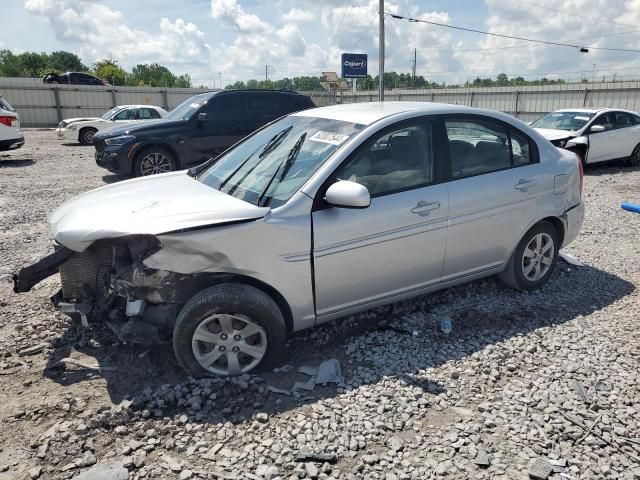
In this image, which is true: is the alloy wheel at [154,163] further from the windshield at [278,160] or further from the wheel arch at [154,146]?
the windshield at [278,160]

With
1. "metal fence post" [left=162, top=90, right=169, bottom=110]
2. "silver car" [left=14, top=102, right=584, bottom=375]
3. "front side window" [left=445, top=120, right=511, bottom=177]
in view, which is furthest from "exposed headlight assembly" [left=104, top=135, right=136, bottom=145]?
"metal fence post" [left=162, top=90, right=169, bottom=110]

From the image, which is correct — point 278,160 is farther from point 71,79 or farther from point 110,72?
point 110,72

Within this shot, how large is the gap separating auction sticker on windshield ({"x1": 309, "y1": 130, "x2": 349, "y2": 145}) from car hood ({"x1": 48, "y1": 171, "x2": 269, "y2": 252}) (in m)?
0.80

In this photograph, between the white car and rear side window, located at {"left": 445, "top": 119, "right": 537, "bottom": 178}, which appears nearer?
rear side window, located at {"left": 445, "top": 119, "right": 537, "bottom": 178}

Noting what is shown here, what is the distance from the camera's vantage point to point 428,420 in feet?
9.90

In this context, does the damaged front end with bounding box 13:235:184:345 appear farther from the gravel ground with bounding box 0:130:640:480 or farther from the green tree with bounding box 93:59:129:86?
the green tree with bounding box 93:59:129:86

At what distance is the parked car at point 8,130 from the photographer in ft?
41.5

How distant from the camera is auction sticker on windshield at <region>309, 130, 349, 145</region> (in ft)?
12.2

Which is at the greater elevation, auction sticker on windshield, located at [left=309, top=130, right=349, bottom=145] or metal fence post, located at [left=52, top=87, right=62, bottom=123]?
metal fence post, located at [left=52, top=87, right=62, bottom=123]

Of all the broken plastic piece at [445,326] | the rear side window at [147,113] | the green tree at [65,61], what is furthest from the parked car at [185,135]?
the green tree at [65,61]

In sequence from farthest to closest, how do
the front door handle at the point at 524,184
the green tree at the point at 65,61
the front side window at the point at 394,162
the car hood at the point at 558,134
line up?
the green tree at the point at 65,61 < the car hood at the point at 558,134 < the front door handle at the point at 524,184 < the front side window at the point at 394,162

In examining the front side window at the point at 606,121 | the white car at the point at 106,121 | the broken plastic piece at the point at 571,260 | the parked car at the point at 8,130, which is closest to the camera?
the broken plastic piece at the point at 571,260

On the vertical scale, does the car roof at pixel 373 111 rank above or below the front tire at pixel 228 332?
above

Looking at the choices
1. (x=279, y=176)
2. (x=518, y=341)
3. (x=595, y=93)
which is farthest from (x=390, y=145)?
(x=595, y=93)
